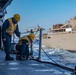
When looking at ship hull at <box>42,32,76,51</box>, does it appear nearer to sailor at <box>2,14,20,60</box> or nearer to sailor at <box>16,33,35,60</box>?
sailor at <box>16,33,35,60</box>

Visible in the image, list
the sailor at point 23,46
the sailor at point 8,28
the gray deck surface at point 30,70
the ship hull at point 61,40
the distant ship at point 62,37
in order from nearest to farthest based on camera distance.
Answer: the gray deck surface at point 30,70
the sailor at point 8,28
the sailor at point 23,46
the ship hull at point 61,40
the distant ship at point 62,37

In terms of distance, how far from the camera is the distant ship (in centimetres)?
7306

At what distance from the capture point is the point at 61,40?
77.6 metres

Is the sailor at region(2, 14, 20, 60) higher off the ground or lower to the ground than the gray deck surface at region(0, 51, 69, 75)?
higher

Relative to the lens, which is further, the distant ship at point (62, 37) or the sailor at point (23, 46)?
the distant ship at point (62, 37)

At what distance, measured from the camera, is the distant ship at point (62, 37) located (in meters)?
73.1

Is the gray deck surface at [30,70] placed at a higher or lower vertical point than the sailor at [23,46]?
lower

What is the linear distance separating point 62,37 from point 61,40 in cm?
86

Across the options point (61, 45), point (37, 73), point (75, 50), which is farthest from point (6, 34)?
point (61, 45)

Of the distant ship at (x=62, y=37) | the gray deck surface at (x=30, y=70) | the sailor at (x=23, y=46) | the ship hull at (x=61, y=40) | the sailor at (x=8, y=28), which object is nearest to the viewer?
the gray deck surface at (x=30, y=70)

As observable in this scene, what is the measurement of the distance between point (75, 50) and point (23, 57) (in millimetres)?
61689

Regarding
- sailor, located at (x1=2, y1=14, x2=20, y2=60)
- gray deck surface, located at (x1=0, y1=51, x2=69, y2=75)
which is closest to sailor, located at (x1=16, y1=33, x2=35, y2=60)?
sailor, located at (x1=2, y1=14, x2=20, y2=60)

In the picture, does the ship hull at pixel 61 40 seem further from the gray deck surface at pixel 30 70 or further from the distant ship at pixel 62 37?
the gray deck surface at pixel 30 70

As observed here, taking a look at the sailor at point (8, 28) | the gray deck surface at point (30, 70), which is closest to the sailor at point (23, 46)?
the sailor at point (8, 28)
